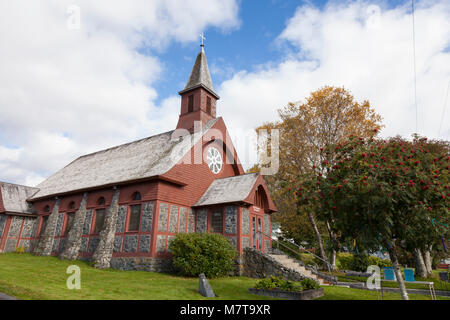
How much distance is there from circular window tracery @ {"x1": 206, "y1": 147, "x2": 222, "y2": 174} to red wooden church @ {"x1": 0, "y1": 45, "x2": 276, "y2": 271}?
0.26ft

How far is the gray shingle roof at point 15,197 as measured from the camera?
24689 mm

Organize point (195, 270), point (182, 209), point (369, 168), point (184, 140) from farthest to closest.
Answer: point (184, 140), point (182, 209), point (195, 270), point (369, 168)

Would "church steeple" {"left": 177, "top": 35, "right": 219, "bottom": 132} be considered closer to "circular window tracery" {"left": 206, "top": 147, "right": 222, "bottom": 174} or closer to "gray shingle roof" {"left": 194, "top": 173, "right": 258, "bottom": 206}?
"circular window tracery" {"left": 206, "top": 147, "right": 222, "bottom": 174}

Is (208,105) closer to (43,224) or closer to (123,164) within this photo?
(123,164)

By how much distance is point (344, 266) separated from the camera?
25.6m

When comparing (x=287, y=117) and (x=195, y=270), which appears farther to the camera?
(x=287, y=117)

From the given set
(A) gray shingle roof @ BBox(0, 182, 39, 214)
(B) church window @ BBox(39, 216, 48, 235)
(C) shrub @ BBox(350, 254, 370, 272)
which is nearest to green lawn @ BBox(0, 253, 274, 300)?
(C) shrub @ BBox(350, 254, 370, 272)

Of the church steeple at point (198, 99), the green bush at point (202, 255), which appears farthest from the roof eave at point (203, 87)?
the green bush at point (202, 255)

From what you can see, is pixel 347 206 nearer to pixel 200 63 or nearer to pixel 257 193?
pixel 257 193

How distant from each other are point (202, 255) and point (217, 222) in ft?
11.4

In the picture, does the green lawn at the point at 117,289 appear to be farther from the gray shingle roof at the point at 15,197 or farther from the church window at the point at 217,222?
the gray shingle roof at the point at 15,197

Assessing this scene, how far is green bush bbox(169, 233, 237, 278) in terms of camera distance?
14781 mm
